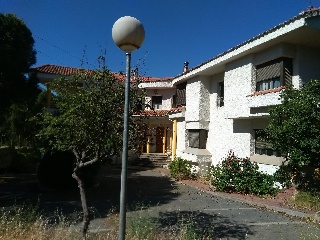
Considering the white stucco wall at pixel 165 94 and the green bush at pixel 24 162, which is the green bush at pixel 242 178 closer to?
the green bush at pixel 24 162

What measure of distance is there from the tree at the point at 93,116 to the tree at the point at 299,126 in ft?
21.9

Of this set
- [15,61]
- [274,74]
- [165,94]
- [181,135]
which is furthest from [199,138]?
[15,61]

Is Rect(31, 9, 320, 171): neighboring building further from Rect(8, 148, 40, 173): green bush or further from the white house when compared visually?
Rect(8, 148, 40, 173): green bush

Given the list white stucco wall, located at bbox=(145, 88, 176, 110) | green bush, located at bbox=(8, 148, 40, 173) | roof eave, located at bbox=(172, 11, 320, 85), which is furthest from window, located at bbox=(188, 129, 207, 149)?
green bush, located at bbox=(8, 148, 40, 173)

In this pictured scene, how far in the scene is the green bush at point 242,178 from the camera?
12.4 m

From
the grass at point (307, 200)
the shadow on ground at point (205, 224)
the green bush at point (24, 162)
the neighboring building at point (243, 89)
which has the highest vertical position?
the neighboring building at point (243, 89)

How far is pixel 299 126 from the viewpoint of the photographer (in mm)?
10086

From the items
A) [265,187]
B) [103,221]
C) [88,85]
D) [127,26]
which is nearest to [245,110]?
[265,187]

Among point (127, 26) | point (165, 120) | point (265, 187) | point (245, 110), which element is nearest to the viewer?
point (127, 26)

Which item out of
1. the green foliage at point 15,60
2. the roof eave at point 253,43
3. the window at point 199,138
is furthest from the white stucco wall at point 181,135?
the green foliage at point 15,60

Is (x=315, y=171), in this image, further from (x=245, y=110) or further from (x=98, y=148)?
(x=98, y=148)

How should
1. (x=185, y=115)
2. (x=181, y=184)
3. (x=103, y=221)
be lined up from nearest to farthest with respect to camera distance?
(x=103, y=221)
(x=181, y=184)
(x=185, y=115)

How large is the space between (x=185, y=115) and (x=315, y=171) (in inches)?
394

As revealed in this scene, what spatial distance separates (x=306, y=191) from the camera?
426 inches
